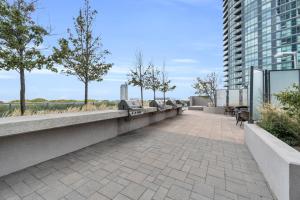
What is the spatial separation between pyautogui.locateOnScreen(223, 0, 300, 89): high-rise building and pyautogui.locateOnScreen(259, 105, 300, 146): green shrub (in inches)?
1198

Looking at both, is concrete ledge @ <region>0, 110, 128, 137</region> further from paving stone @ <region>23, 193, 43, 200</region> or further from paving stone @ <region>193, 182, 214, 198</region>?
paving stone @ <region>193, 182, 214, 198</region>

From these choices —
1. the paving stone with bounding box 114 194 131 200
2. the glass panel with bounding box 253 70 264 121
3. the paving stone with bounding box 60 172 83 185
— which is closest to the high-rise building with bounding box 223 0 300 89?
the glass panel with bounding box 253 70 264 121

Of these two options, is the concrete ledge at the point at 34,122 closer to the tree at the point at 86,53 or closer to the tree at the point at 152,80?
the tree at the point at 86,53

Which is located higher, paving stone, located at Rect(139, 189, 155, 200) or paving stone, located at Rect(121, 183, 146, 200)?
paving stone, located at Rect(121, 183, 146, 200)

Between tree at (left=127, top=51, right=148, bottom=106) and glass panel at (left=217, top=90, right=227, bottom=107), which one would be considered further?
glass panel at (left=217, top=90, right=227, bottom=107)

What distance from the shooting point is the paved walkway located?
216cm

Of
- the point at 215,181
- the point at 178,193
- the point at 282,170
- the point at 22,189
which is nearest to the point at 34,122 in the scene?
the point at 22,189

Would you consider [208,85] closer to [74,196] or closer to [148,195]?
[148,195]

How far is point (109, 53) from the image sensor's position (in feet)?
23.5

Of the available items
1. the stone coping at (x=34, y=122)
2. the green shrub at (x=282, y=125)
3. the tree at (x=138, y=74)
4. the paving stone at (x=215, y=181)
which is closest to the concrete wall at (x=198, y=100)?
the tree at (x=138, y=74)

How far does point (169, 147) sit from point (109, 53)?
4953mm

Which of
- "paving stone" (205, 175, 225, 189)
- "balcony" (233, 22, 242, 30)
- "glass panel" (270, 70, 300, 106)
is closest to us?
"paving stone" (205, 175, 225, 189)

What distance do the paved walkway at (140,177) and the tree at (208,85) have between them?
626 inches

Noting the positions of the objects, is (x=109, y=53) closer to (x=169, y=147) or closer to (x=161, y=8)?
(x=161, y=8)
